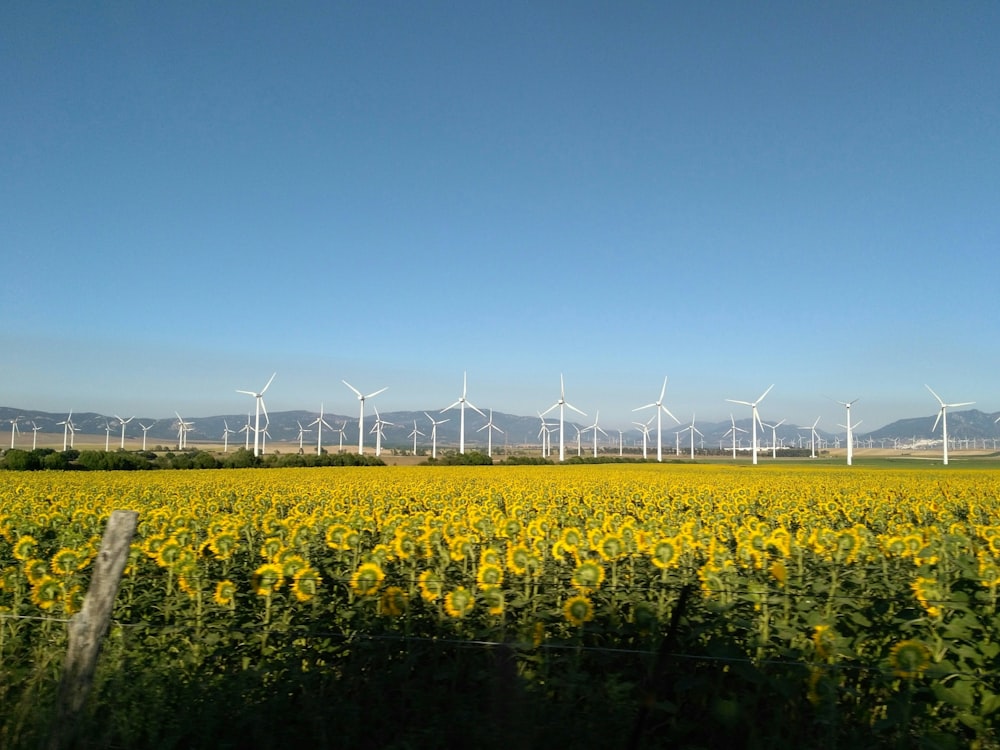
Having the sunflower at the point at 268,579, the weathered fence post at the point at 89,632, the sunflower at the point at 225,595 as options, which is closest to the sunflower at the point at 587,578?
the sunflower at the point at 268,579

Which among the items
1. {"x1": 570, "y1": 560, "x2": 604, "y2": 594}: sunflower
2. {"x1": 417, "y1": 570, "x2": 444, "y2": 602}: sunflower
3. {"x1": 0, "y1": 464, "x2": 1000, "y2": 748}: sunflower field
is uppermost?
→ {"x1": 570, "y1": 560, "x2": 604, "y2": 594}: sunflower

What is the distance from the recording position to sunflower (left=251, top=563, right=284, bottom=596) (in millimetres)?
5637

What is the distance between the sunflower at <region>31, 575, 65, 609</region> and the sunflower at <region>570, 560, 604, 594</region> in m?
4.44

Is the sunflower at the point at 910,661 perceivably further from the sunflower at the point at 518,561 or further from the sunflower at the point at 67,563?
the sunflower at the point at 67,563

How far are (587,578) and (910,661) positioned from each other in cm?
224

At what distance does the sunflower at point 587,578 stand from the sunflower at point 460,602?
2.80ft

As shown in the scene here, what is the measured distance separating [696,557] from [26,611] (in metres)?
6.49

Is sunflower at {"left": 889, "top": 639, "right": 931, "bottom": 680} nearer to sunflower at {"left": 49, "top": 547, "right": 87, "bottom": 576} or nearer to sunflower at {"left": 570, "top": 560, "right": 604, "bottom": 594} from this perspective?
sunflower at {"left": 570, "top": 560, "right": 604, "bottom": 594}

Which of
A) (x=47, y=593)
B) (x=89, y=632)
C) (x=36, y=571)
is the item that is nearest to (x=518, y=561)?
(x=89, y=632)

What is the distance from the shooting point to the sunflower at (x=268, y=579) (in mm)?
5637

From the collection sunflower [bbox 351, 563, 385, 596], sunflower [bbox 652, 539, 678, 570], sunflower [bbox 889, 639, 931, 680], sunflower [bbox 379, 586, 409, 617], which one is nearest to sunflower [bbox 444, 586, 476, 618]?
sunflower [bbox 379, 586, 409, 617]

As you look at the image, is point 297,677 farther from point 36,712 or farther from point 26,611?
point 26,611

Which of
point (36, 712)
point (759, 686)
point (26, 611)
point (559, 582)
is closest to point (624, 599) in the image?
point (559, 582)

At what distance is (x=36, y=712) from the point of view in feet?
15.7
